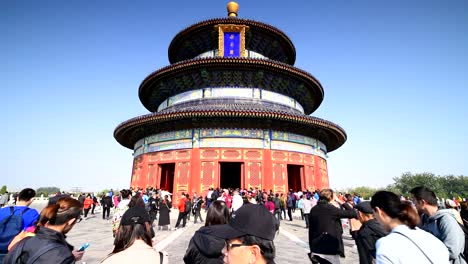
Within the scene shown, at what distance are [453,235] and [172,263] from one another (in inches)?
201

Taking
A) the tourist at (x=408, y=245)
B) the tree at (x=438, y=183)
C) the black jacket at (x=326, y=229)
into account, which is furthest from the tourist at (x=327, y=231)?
the tree at (x=438, y=183)

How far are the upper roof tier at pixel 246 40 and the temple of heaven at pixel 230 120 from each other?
10 cm

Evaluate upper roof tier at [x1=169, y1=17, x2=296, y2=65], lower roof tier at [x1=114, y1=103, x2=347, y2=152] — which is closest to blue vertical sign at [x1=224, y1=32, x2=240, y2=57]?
upper roof tier at [x1=169, y1=17, x2=296, y2=65]

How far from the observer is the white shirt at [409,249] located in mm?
1947

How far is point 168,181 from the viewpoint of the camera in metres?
24.0

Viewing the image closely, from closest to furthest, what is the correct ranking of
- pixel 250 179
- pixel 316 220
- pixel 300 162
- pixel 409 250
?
pixel 409 250 → pixel 316 220 → pixel 250 179 → pixel 300 162

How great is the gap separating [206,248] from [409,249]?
1851 mm

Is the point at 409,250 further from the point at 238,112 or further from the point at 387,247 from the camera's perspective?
the point at 238,112

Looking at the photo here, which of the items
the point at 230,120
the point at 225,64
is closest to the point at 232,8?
the point at 225,64

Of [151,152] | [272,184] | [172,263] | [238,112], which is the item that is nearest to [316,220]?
[172,263]

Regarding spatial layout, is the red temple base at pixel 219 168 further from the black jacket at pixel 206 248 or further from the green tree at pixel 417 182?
the green tree at pixel 417 182

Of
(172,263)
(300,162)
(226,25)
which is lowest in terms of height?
(172,263)

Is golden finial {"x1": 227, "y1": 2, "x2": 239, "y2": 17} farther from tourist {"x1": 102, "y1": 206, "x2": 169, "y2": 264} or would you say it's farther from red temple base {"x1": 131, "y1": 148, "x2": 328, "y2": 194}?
tourist {"x1": 102, "y1": 206, "x2": 169, "y2": 264}

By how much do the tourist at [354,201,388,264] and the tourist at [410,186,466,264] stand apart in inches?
27.5
